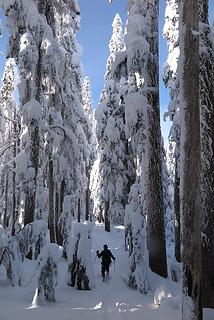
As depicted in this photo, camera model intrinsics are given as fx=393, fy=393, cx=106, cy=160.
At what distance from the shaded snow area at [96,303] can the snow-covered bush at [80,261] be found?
0.94ft

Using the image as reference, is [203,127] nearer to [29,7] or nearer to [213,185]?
[213,185]

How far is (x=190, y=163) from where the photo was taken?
24.7 ft

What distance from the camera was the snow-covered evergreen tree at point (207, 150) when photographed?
8.61 metres

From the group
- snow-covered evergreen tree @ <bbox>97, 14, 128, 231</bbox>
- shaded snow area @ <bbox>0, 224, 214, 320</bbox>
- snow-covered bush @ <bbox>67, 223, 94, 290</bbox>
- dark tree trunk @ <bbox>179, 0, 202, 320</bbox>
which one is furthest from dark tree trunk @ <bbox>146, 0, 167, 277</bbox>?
snow-covered evergreen tree @ <bbox>97, 14, 128, 231</bbox>

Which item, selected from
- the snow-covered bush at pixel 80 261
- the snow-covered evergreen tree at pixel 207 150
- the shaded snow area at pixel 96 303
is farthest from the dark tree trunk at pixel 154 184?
the snow-covered evergreen tree at pixel 207 150

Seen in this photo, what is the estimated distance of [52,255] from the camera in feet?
33.1

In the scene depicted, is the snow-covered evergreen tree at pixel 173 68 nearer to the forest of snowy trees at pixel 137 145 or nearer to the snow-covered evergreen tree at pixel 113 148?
the forest of snowy trees at pixel 137 145

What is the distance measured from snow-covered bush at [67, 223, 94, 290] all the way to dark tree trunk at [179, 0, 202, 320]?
5377mm

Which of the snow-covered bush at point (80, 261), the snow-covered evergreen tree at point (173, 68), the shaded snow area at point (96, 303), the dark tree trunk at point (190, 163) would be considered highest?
the snow-covered evergreen tree at point (173, 68)

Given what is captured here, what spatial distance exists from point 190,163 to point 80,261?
20.1ft

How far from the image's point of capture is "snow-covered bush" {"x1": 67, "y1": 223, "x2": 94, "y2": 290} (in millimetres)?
11867

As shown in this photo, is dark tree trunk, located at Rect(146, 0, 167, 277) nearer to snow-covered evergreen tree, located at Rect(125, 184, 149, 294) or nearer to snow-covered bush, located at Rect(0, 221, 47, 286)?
snow-covered evergreen tree, located at Rect(125, 184, 149, 294)

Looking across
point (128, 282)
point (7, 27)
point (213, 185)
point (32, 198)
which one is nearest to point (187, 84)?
point (213, 185)

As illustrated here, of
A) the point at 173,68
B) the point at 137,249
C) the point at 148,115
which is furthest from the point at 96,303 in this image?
the point at 173,68
